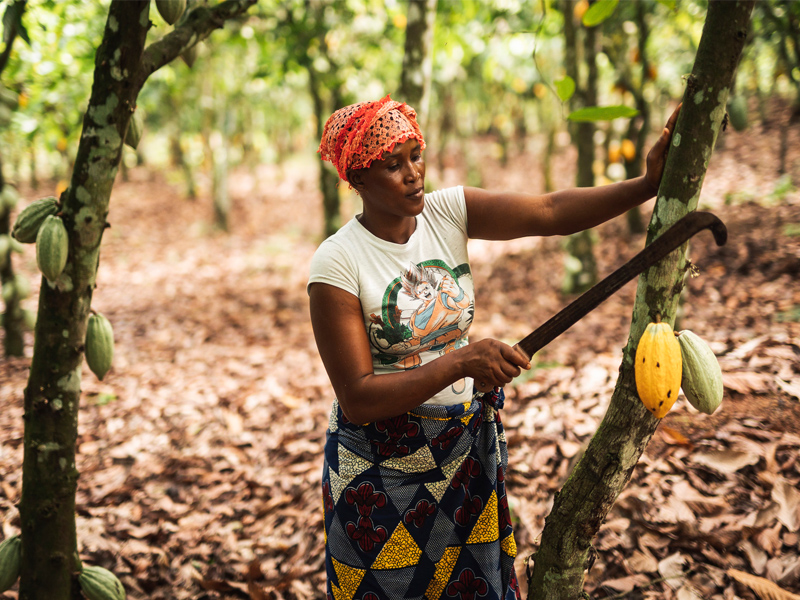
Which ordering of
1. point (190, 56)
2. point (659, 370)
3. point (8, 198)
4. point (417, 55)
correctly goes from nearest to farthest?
point (659, 370) → point (190, 56) → point (8, 198) → point (417, 55)

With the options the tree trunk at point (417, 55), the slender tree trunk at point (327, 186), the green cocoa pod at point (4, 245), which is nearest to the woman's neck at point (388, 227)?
the tree trunk at point (417, 55)

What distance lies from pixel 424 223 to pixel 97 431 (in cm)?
271

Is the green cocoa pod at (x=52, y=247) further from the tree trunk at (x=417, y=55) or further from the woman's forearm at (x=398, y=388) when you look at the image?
the tree trunk at (x=417, y=55)

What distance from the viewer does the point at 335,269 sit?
55.4 inches

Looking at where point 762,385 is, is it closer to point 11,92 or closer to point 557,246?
point 11,92

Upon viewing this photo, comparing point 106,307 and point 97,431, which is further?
point 106,307

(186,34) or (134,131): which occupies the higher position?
(186,34)

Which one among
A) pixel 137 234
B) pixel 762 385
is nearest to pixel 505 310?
pixel 762 385

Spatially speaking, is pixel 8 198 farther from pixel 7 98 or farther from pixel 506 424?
pixel 506 424

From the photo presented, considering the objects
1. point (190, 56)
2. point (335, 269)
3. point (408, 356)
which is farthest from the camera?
point (190, 56)

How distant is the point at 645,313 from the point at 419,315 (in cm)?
53

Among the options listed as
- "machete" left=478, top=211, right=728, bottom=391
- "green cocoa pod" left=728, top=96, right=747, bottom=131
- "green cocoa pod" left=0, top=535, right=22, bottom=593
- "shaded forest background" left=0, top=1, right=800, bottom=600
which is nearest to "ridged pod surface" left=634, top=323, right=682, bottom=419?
"machete" left=478, top=211, right=728, bottom=391

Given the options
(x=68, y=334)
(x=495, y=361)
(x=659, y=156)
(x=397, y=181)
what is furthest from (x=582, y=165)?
(x=68, y=334)

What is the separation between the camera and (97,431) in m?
3.35
